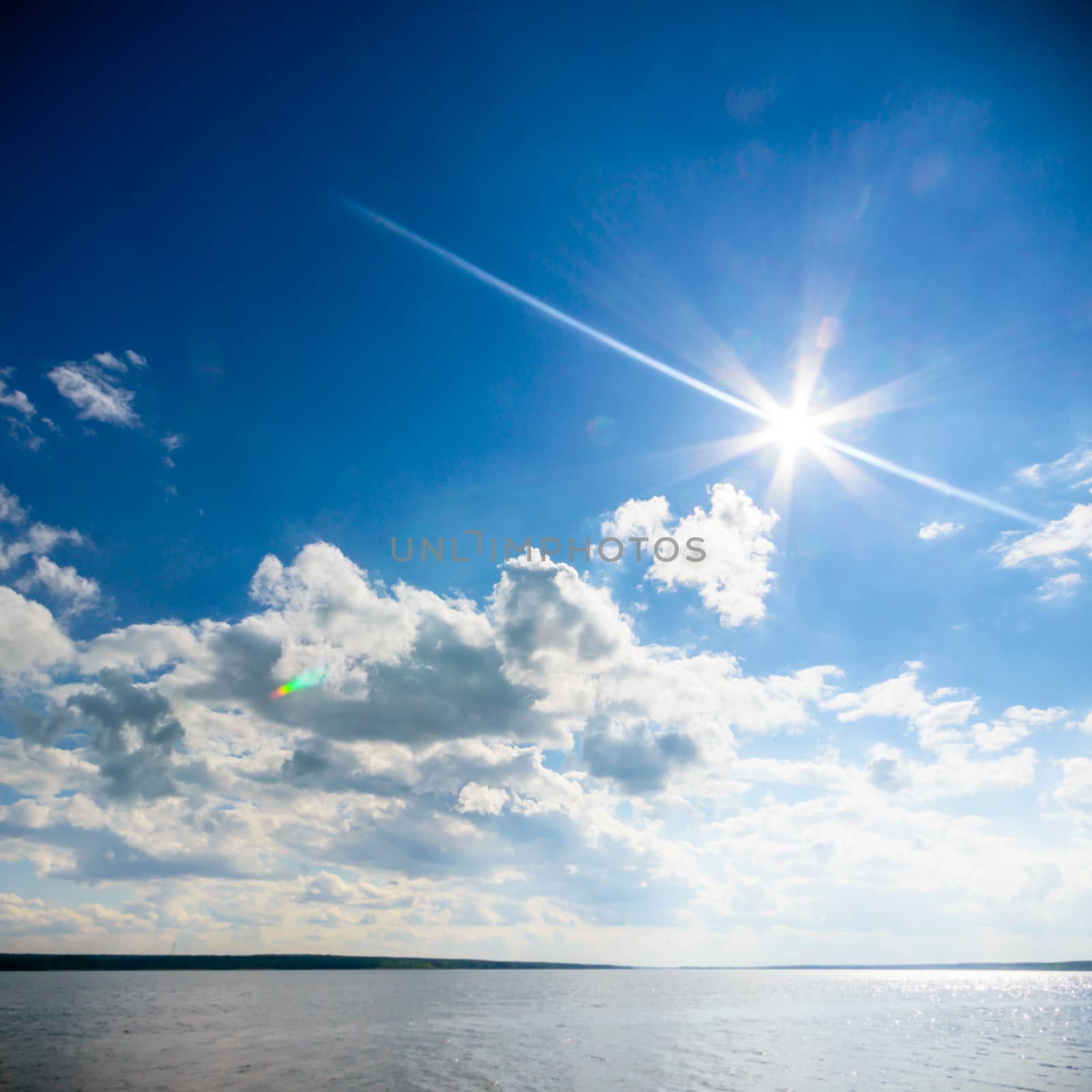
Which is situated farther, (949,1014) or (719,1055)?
(949,1014)

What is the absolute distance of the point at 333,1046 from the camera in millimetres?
68625

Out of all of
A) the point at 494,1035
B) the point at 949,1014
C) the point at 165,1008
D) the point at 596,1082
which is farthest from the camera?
the point at 949,1014

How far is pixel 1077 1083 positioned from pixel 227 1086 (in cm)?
6282

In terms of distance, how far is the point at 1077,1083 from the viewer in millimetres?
54031

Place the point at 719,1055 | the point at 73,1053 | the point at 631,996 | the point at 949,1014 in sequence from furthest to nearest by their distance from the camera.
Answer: the point at 631,996 → the point at 949,1014 → the point at 719,1055 → the point at 73,1053

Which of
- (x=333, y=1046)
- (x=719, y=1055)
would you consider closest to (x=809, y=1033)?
(x=719, y=1055)

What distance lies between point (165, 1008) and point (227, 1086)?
8878cm

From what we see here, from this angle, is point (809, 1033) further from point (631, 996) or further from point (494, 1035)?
point (631, 996)

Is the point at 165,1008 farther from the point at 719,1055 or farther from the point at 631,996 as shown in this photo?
the point at 631,996

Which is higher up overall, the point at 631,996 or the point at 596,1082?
the point at 631,996

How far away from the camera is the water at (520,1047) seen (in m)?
52.1

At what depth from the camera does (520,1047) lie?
70750 mm

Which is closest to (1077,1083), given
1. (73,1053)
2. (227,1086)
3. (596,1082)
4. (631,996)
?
(596,1082)

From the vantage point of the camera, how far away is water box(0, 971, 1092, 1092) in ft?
171
